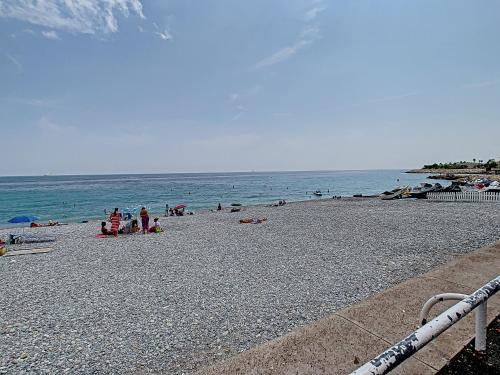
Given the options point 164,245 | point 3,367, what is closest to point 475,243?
point 164,245

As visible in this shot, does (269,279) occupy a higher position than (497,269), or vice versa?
(497,269)

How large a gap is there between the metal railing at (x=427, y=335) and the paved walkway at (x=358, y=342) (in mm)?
544

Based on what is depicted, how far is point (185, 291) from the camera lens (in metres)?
6.66

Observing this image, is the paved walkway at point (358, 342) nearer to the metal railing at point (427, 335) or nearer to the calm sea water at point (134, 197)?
the metal railing at point (427, 335)

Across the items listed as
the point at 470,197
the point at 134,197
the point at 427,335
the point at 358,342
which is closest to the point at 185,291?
the point at 358,342

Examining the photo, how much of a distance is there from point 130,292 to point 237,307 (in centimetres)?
287

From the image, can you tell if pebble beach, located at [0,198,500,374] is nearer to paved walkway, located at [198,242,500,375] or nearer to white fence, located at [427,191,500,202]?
paved walkway, located at [198,242,500,375]

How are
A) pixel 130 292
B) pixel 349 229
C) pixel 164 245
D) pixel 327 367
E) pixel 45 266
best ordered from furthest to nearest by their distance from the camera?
1. pixel 349 229
2. pixel 164 245
3. pixel 45 266
4. pixel 130 292
5. pixel 327 367

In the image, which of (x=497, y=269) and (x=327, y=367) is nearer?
(x=327, y=367)

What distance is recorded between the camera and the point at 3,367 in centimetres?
409

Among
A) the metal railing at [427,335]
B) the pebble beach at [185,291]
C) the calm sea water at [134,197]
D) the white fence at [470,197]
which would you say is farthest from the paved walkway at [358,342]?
the white fence at [470,197]

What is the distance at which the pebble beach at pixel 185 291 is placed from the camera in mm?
4340

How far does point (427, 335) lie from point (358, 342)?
1802 mm

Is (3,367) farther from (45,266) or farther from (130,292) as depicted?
(45,266)
